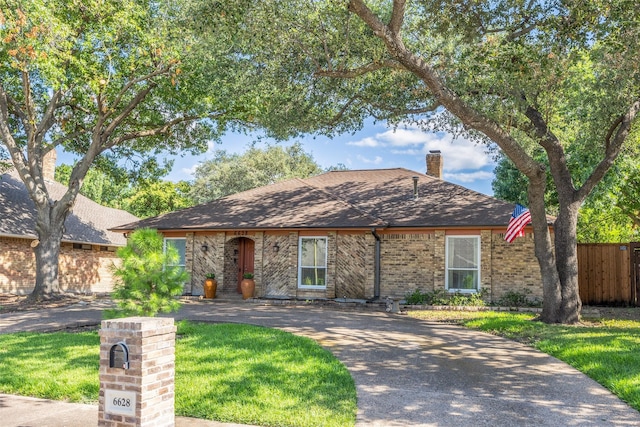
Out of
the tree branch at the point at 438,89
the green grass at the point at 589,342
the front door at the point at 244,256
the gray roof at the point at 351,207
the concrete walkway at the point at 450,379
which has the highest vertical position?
the tree branch at the point at 438,89

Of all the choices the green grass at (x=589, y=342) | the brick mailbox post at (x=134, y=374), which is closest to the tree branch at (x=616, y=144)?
the green grass at (x=589, y=342)

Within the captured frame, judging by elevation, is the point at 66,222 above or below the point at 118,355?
above

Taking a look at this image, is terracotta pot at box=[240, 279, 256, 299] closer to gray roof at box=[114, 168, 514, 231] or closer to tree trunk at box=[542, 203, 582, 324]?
gray roof at box=[114, 168, 514, 231]

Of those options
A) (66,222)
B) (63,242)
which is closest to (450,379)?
(63,242)

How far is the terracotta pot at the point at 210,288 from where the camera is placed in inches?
750

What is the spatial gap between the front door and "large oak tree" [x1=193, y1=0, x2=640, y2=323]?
6679mm

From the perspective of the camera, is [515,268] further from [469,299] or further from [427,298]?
[427,298]

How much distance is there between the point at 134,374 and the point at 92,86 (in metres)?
12.8

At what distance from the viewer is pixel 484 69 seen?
12305 millimetres

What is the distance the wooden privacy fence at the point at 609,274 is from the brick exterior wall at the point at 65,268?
56.1 ft

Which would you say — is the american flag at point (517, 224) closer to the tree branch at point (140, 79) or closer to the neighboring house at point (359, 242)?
the neighboring house at point (359, 242)

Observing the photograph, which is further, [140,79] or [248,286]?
[248,286]

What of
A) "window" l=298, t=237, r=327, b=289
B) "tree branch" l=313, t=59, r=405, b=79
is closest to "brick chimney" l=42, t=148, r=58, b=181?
"window" l=298, t=237, r=327, b=289

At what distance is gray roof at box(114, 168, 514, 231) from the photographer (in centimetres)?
1752
